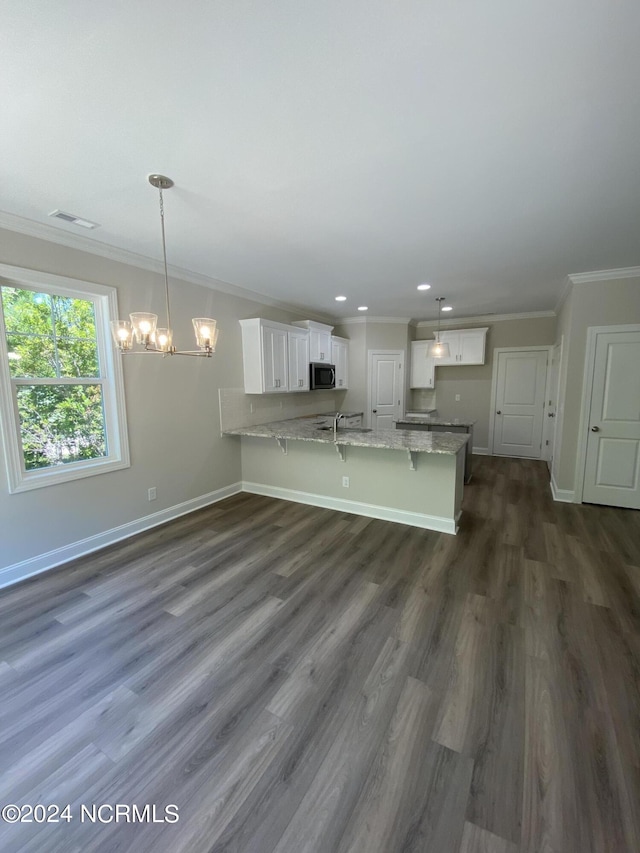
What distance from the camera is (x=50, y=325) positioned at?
2861 millimetres

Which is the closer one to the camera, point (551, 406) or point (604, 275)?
point (604, 275)

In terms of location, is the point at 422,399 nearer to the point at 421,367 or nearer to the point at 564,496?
the point at 421,367

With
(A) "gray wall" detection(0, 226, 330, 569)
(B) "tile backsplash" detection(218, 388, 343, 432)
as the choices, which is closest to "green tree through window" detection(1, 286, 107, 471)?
(A) "gray wall" detection(0, 226, 330, 569)

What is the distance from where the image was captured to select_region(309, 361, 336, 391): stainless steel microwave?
5508 mm

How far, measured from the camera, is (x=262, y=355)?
4559 mm

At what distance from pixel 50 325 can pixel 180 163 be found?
71.1 inches

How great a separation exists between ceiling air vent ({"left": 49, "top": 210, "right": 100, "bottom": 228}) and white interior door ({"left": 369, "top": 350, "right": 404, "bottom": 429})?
4.75 m

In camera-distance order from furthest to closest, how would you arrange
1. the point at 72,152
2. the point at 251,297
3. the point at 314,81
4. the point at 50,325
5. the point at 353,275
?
the point at 251,297 → the point at 353,275 → the point at 50,325 → the point at 72,152 → the point at 314,81

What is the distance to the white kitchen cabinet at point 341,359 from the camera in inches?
247

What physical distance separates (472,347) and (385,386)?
1706mm

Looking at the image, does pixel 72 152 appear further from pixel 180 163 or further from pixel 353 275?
pixel 353 275

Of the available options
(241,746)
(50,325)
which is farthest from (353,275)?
(241,746)

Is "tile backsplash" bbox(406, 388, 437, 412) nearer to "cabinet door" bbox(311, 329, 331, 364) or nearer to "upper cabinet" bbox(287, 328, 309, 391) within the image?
"cabinet door" bbox(311, 329, 331, 364)

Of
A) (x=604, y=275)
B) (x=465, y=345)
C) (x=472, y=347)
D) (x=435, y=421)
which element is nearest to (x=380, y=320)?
(x=465, y=345)
